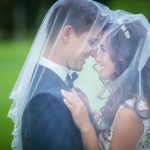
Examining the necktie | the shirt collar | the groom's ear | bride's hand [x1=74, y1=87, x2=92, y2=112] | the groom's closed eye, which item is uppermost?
the groom's ear

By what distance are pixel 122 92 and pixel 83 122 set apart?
0.23 metres

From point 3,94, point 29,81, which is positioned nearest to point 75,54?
point 29,81

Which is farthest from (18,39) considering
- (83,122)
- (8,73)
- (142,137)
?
(142,137)

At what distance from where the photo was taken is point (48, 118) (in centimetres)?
223

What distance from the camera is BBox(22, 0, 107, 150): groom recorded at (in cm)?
221

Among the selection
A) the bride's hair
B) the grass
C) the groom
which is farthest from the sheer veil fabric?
the grass

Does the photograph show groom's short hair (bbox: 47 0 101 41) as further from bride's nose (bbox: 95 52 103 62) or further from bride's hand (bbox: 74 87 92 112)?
bride's hand (bbox: 74 87 92 112)

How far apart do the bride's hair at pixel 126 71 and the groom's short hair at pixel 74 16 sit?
0.13 meters

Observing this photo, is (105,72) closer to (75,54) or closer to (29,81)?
(75,54)

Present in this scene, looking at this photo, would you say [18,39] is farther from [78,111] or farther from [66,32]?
[78,111]

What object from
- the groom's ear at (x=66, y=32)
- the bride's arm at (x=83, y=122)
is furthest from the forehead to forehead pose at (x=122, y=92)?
the groom's ear at (x=66, y=32)

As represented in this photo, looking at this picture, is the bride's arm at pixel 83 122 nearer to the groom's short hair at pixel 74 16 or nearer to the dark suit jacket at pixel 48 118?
the dark suit jacket at pixel 48 118

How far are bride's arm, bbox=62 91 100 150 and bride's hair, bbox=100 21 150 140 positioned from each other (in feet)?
0.18

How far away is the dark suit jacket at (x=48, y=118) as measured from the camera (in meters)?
2.21
